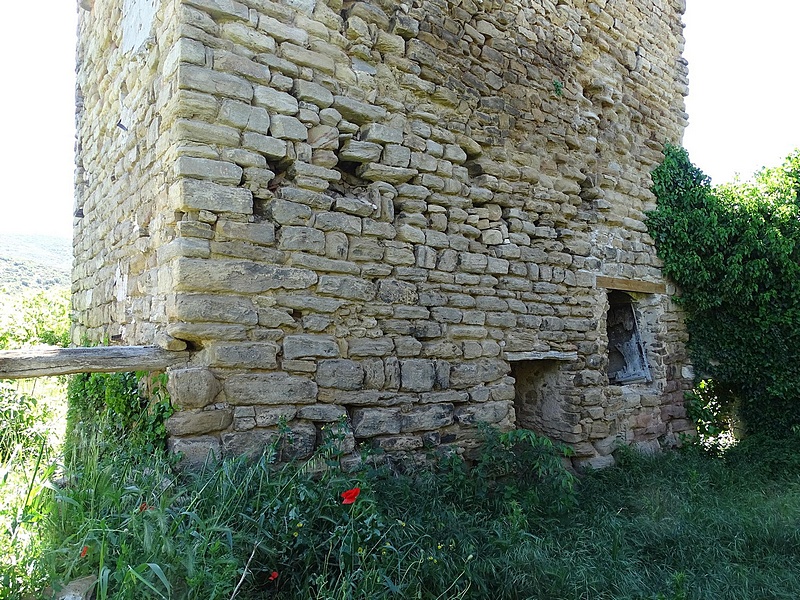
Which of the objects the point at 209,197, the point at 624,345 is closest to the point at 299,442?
the point at 209,197

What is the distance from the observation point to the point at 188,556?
225 centimetres

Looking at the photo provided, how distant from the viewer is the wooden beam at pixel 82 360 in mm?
2818

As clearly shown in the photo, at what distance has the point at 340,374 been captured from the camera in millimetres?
3707

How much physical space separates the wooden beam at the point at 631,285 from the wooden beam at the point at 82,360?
4318 millimetres

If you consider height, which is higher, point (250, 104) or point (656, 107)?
point (656, 107)

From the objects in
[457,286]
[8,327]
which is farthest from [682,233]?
[8,327]

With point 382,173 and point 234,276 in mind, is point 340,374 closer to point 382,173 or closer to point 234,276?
point 234,276

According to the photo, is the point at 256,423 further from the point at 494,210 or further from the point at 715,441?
the point at 715,441

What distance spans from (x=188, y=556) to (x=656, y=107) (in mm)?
7026

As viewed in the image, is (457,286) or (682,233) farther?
(682,233)

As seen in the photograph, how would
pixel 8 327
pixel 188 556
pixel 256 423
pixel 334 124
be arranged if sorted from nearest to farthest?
1. pixel 188 556
2. pixel 256 423
3. pixel 334 124
4. pixel 8 327

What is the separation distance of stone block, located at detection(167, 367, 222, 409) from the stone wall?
2 cm

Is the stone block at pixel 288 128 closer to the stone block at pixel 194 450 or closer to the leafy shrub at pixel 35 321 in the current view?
the stone block at pixel 194 450

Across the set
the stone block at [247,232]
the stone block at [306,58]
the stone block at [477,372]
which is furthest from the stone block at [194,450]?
the stone block at [306,58]
